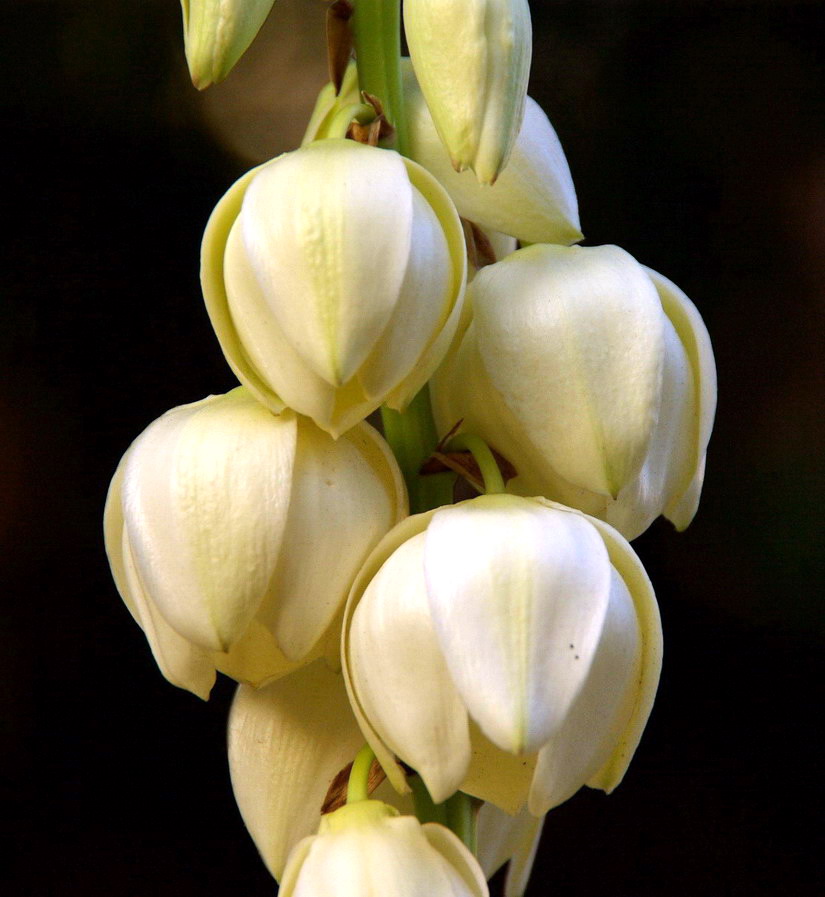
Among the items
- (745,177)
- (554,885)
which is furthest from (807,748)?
(745,177)

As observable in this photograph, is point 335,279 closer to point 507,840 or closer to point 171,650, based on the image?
point 171,650

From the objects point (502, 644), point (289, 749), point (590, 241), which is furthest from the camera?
point (590, 241)

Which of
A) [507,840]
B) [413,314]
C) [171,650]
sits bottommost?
[507,840]

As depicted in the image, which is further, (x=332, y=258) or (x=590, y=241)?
(x=590, y=241)

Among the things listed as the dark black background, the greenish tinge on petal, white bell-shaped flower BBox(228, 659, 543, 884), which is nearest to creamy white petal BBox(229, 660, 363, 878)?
white bell-shaped flower BBox(228, 659, 543, 884)

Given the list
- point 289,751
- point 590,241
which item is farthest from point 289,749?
point 590,241

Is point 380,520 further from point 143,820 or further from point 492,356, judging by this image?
point 143,820
